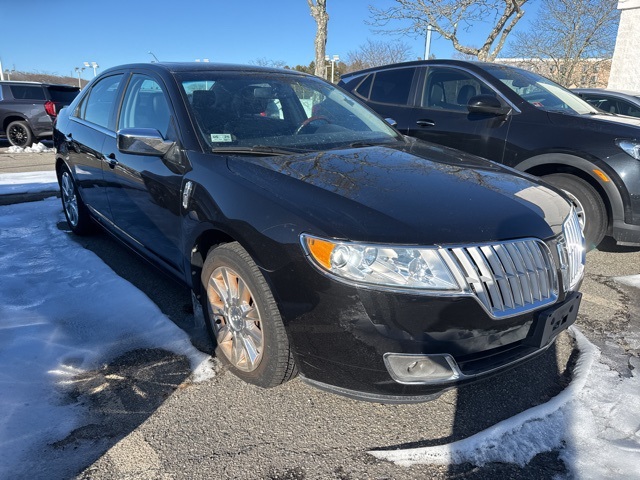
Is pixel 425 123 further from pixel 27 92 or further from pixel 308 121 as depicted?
pixel 27 92

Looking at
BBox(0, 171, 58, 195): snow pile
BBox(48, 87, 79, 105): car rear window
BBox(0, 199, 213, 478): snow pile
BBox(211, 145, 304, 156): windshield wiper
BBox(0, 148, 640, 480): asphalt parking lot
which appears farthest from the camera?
BBox(48, 87, 79, 105): car rear window

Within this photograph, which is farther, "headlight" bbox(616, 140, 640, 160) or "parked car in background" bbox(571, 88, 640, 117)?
"parked car in background" bbox(571, 88, 640, 117)

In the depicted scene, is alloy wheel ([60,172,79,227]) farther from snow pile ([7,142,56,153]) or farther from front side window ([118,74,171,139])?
snow pile ([7,142,56,153])

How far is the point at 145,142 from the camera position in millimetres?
2871

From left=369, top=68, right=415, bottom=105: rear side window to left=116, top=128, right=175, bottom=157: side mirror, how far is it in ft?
11.2

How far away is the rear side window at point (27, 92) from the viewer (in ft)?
40.8

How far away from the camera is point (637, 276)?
423 centimetres

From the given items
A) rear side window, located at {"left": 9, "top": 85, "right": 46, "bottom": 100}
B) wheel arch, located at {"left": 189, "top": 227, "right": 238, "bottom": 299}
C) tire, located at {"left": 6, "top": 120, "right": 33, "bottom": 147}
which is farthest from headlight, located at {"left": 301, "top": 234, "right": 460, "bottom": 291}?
rear side window, located at {"left": 9, "top": 85, "right": 46, "bottom": 100}

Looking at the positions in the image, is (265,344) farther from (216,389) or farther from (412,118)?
(412,118)

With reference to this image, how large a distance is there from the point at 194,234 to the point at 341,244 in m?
1.07

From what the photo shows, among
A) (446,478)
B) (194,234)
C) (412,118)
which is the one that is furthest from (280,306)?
(412,118)

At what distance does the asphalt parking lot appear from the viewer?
1980 mm

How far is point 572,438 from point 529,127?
10.3ft

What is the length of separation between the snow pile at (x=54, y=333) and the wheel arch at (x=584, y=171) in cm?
346
